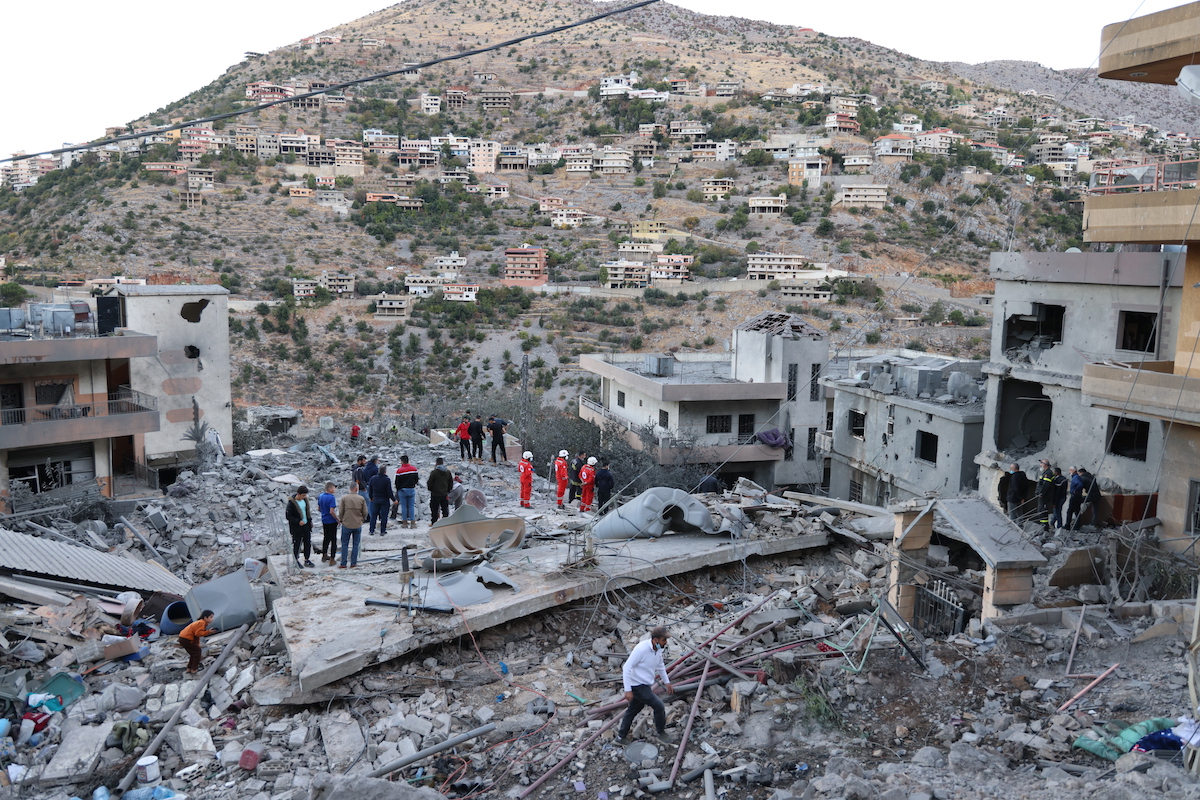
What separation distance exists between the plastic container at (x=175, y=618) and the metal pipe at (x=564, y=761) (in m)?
4.90

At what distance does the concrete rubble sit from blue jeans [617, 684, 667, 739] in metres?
0.15

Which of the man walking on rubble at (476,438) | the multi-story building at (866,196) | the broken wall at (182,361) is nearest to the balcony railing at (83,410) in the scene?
the broken wall at (182,361)

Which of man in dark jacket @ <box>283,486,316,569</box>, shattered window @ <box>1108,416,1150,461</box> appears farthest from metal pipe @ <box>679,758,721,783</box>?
Answer: shattered window @ <box>1108,416,1150,461</box>

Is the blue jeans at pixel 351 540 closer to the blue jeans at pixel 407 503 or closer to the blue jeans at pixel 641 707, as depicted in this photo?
the blue jeans at pixel 407 503

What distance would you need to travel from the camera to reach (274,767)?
21.9ft

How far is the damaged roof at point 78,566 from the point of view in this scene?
988cm

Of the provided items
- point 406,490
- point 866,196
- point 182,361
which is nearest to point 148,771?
point 406,490

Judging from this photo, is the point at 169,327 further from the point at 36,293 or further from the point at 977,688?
the point at 36,293

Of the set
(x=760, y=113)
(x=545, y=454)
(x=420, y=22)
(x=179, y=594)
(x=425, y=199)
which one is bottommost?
(x=545, y=454)

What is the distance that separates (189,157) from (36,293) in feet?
152

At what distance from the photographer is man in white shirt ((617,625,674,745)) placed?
641cm

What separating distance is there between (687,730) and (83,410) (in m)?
19.1


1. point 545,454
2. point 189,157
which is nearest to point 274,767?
point 545,454

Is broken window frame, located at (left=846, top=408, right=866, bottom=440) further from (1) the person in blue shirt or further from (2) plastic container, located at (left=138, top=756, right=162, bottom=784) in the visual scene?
(2) plastic container, located at (left=138, top=756, right=162, bottom=784)
